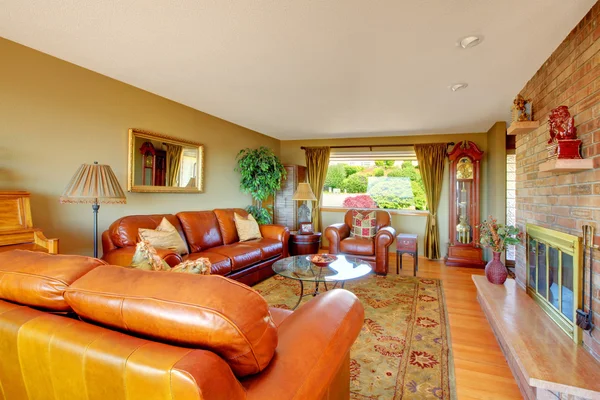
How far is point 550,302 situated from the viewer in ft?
7.10

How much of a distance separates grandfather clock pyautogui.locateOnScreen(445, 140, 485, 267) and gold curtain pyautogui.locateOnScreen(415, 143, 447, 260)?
0.89 feet

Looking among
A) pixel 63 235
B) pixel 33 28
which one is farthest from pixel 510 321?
pixel 33 28

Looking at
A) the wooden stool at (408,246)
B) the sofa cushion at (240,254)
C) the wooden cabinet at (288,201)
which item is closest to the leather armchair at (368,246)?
the wooden stool at (408,246)

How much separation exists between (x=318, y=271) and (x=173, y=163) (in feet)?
7.71

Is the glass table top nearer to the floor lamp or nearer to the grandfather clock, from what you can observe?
the floor lamp

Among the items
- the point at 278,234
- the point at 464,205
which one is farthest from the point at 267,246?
the point at 464,205

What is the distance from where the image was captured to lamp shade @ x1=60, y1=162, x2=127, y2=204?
88.5 inches

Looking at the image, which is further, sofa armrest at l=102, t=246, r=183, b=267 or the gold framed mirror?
the gold framed mirror

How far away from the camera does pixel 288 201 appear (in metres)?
5.69

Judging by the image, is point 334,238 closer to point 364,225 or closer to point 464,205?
point 364,225

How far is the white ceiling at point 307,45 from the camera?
1.82 metres

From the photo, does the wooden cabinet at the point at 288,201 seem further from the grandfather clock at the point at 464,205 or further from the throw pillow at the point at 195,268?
the throw pillow at the point at 195,268

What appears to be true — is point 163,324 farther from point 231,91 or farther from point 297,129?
point 297,129

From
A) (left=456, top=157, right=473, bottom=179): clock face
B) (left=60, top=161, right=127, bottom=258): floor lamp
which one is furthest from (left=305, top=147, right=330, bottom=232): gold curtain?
(left=60, top=161, right=127, bottom=258): floor lamp
